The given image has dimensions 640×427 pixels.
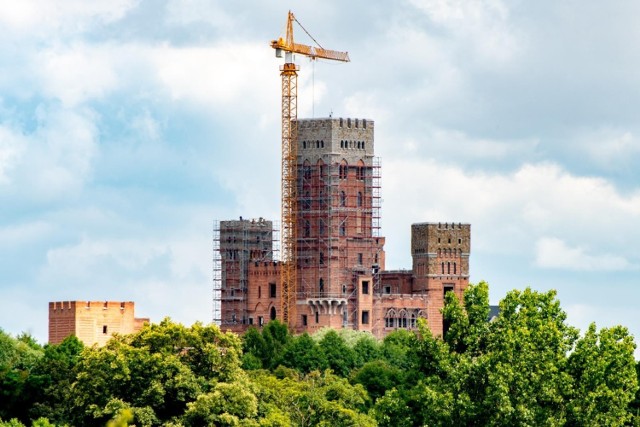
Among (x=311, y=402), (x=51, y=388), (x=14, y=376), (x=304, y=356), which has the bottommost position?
(x=311, y=402)

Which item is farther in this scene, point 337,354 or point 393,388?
point 337,354

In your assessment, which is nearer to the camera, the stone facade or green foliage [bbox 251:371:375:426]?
Answer: green foliage [bbox 251:371:375:426]

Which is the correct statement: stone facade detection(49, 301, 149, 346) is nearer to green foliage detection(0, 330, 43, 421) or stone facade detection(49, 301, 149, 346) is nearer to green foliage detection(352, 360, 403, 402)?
green foliage detection(0, 330, 43, 421)

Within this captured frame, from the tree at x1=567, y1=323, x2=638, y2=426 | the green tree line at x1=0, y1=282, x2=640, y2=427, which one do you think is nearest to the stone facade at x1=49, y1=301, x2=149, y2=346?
the green tree line at x1=0, y1=282, x2=640, y2=427

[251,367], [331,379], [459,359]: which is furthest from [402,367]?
[459,359]

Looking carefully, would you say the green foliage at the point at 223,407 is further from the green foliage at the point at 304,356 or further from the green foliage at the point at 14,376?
the green foliage at the point at 304,356

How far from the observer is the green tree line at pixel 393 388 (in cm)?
10369

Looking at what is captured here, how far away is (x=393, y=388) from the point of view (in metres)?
116

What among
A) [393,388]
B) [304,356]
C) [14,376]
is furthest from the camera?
[304,356]

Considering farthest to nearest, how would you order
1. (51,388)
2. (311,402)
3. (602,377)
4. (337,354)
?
(337,354) → (51,388) → (311,402) → (602,377)

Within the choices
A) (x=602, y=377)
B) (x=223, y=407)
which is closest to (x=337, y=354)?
(x=223, y=407)

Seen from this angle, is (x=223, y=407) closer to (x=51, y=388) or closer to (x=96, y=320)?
(x=51, y=388)

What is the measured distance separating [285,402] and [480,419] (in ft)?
91.6

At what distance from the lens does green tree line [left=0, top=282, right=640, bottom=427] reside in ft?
340
